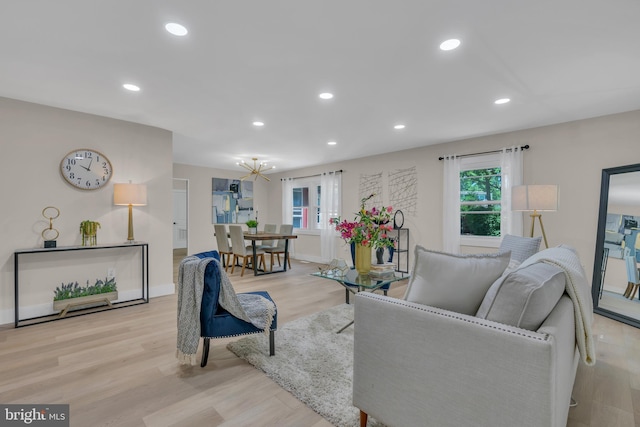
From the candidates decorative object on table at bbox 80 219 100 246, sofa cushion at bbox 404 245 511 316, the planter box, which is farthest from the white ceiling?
the planter box

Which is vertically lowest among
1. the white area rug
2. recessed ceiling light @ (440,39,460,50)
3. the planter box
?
the white area rug

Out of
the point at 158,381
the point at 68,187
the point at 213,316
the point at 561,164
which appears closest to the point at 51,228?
the point at 68,187

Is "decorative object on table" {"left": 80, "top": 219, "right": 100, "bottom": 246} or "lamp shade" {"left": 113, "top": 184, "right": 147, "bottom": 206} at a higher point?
"lamp shade" {"left": 113, "top": 184, "right": 147, "bottom": 206}

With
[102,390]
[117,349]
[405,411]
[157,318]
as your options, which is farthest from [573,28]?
[157,318]

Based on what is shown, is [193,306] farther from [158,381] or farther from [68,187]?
[68,187]

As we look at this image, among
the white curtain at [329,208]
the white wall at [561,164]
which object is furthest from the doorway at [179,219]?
the white wall at [561,164]

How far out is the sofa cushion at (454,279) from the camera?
1396 mm

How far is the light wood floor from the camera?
1.71 m

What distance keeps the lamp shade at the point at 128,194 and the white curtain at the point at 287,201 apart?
439 cm

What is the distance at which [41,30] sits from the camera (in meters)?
1.97

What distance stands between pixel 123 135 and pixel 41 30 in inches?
78.2

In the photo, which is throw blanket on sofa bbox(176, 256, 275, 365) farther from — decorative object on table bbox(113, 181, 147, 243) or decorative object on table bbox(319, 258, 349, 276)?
decorative object on table bbox(113, 181, 147, 243)

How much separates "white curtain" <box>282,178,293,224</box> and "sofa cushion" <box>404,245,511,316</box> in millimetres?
6471

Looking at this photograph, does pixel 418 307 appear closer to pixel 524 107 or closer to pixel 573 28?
pixel 573 28
